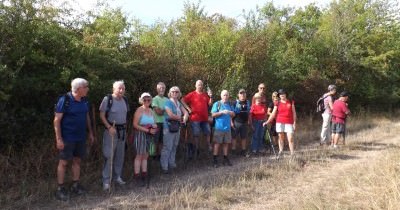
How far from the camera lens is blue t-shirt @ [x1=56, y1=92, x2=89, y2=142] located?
265 inches

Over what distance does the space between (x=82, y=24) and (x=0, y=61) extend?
101 inches

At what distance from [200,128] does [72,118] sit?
3.79 metres

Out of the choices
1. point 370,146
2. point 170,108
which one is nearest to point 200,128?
point 170,108

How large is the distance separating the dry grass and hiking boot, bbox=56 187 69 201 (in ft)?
0.56

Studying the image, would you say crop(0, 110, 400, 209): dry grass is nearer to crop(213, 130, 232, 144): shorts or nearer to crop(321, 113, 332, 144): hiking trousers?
crop(213, 130, 232, 144): shorts

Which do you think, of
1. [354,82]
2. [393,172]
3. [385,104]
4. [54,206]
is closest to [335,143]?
[393,172]

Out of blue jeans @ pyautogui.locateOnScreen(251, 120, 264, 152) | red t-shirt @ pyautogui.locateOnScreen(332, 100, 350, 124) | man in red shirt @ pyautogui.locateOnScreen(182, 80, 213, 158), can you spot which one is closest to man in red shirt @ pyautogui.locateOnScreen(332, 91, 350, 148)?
red t-shirt @ pyautogui.locateOnScreen(332, 100, 350, 124)

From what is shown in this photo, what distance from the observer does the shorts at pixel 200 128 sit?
385 inches

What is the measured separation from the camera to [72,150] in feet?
22.6

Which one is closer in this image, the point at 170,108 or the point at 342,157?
the point at 170,108

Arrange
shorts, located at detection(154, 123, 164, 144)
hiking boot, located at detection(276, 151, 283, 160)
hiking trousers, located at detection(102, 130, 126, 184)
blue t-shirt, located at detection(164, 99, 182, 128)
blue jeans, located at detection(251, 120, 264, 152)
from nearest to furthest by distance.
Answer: hiking trousers, located at detection(102, 130, 126, 184), shorts, located at detection(154, 123, 164, 144), blue t-shirt, located at detection(164, 99, 182, 128), hiking boot, located at detection(276, 151, 283, 160), blue jeans, located at detection(251, 120, 264, 152)

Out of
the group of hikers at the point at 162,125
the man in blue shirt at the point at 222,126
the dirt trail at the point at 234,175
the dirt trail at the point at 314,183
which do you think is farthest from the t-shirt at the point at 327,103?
the man in blue shirt at the point at 222,126

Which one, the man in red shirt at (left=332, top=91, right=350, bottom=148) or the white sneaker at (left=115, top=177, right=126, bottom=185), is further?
the man in red shirt at (left=332, top=91, right=350, bottom=148)

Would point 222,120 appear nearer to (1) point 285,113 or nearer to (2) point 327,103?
(1) point 285,113
